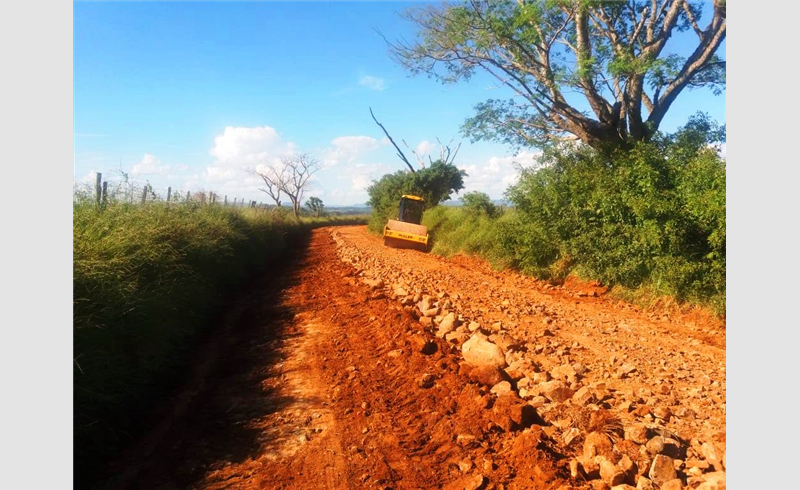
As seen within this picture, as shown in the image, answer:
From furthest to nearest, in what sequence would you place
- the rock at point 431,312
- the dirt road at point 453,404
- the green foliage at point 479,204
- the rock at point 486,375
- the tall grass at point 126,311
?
the green foliage at point 479,204
the rock at point 431,312
the rock at point 486,375
the tall grass at point 126,311
the dirt road at point 453,404

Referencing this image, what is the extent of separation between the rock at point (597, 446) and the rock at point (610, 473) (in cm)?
8

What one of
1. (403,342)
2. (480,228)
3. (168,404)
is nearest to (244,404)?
(168,404)

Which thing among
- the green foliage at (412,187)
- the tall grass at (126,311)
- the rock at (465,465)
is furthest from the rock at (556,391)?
the green foliage at (412,187)

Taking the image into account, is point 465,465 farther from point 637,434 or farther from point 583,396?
point 583,396

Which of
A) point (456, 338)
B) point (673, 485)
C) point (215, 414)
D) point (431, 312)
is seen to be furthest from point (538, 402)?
point (431, 312)

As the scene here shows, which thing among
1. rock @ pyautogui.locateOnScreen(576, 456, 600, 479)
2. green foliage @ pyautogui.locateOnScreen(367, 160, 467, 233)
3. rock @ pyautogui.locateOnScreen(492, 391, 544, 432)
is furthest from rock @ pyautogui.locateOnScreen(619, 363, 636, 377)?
green foliage @ pyautogui.locateOnScreen(367, 160, 467, 233)

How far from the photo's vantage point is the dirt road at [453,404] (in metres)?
3.60

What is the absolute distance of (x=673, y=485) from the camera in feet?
10.3

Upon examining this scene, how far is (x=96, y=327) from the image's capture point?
4.72m

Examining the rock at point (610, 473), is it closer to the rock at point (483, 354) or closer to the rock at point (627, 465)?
the rock at point (627, 465)

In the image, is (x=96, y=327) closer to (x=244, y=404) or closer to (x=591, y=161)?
(x=244, y=404)

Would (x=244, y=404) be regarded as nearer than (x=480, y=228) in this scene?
Yes

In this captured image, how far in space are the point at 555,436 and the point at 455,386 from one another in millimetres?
1250

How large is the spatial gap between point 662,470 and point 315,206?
56498mm
